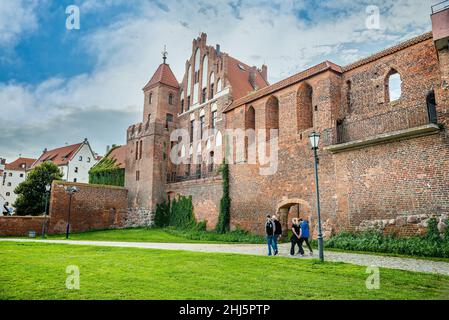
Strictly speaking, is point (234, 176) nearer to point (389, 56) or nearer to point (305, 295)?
point (389, 56)

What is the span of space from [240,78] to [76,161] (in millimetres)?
37347

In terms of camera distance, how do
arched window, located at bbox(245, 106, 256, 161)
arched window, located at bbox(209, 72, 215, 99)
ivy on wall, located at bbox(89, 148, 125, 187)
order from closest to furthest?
1. arched window, located at bbox(245, 106, 256, 161)
2. arched window, located at bbox(209, 72, 215, 99)
3. ivy on wall, located at bbox(89, 148, 125, 187)

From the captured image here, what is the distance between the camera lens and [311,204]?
54.8 ft

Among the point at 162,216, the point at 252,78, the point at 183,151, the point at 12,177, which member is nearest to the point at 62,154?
the point at 12,177

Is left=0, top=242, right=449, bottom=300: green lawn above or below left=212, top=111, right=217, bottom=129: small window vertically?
below

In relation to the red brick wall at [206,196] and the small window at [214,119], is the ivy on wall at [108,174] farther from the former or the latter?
the small window at [214,119]

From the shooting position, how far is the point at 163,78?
3594 cm

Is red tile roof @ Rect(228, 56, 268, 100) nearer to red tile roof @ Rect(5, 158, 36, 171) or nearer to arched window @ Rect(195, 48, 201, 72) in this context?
arched window @ Rect(195, 48, 201, 72)

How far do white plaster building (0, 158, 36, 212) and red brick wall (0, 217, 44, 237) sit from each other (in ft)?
155

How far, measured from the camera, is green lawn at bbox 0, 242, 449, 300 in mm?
5598

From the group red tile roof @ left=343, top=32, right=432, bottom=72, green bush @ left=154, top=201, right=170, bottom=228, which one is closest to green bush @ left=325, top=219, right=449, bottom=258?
red tile roof @ left=343, top=32, right=432, bottom=72

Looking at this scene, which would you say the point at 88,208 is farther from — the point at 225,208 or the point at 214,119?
the point at 225,208
